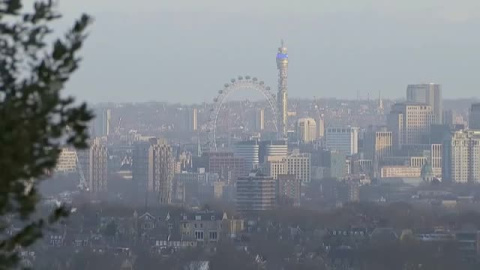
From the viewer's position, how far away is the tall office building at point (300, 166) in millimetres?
114562

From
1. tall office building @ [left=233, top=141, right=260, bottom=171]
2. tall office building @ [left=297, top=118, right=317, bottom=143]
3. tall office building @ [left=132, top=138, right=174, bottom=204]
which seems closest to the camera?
tall office building @ [left=132, top=138, right=174, bottom=204]

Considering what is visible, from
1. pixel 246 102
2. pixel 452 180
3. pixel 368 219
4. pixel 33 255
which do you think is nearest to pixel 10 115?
pixel 33 255

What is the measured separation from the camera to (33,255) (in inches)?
1900

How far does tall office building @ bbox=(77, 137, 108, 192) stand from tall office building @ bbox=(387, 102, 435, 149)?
3324 cm

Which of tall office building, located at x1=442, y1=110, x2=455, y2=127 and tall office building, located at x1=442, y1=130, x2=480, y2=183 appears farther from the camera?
tall office building, located at x1=442, y1=110, x2=455, y2=127

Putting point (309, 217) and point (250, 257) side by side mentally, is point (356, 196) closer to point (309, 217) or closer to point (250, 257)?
point (309, 217)

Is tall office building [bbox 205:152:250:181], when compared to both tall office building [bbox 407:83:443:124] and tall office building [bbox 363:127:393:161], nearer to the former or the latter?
tall office building [bbox 363:127:393:161]

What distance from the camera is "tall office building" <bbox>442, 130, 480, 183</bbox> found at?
119881 millimetres

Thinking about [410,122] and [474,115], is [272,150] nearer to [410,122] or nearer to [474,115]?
[474,115]

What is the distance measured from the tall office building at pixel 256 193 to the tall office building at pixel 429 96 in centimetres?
5349

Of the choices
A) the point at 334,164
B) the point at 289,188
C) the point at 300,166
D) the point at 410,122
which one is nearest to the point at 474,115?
the point at 410,122

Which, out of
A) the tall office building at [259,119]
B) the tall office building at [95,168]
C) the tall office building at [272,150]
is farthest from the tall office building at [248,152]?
the tall office building at [259,119]

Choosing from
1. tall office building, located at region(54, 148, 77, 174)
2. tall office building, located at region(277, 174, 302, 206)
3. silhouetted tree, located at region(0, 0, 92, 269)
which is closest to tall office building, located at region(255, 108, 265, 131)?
tall office building, located at region(54, 148, 77, 174)

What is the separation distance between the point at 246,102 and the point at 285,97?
8.35 meters
